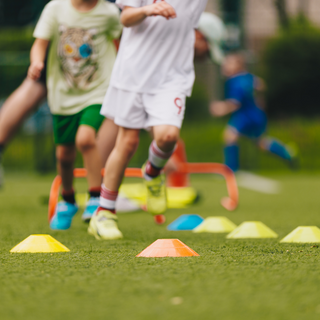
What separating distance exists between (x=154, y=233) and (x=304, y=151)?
8691 millimetres

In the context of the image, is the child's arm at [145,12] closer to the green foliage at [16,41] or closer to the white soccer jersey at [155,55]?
the white soccer jersey at [155,55]

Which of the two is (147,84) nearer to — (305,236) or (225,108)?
(305,236)

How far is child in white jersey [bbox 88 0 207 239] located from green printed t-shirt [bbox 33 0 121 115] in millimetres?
502

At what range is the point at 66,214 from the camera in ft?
12.3

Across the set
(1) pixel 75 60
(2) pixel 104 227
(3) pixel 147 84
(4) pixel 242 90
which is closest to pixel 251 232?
(2) pixel 104 227

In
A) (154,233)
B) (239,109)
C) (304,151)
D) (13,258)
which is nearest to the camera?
(13,258)

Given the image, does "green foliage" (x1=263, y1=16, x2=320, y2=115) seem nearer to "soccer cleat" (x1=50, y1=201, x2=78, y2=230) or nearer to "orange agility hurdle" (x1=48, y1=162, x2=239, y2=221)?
"orange agility hurdle" (x1=48, y1=162, x2=239, y2=221)

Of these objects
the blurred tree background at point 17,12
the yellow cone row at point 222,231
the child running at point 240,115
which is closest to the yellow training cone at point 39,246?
the yellow cone row at point 222,231

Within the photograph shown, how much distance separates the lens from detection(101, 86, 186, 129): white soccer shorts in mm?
3049

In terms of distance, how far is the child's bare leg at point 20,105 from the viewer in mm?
4094

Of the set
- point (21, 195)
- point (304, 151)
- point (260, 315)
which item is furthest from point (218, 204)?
point (304, 151)

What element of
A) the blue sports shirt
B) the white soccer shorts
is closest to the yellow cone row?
the white soccer shorts

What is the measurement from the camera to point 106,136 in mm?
3785

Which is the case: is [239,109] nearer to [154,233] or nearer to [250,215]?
[250,215]
